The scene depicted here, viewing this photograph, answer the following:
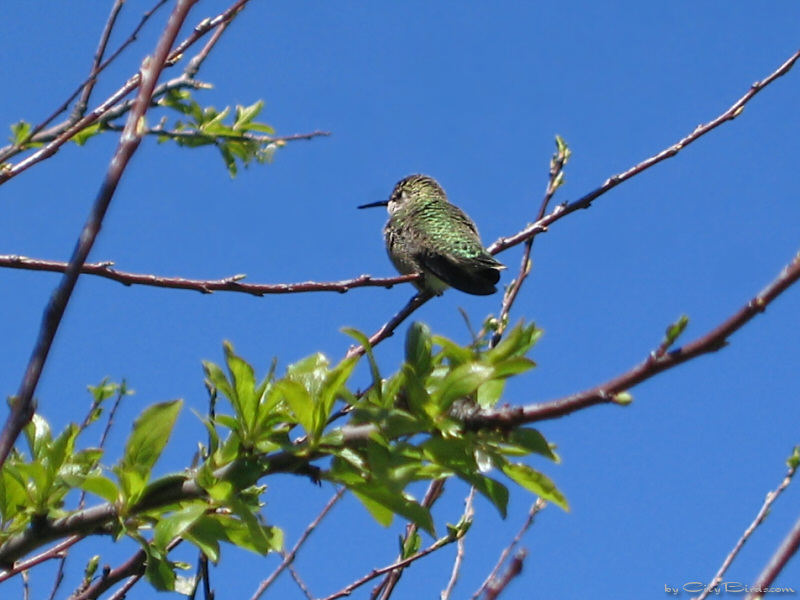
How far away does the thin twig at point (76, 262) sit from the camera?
141 cm

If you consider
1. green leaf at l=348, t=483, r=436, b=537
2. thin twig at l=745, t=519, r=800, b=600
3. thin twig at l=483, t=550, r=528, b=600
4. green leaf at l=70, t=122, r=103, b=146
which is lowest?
thin twig at l=745, t=519, r=800, b=600

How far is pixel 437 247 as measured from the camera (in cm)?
687

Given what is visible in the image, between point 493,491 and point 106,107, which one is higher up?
point 106,107

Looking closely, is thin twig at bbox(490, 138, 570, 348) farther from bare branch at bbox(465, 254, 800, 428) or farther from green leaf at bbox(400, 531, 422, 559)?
bare branch at bbox(465, 254, 800, 428)

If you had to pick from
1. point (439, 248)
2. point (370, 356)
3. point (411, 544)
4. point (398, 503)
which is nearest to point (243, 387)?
point (370, 356)

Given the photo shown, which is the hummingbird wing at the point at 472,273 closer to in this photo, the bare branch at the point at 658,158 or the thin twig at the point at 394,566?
the bare branch at the point at 658,158

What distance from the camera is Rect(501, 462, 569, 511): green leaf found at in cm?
184

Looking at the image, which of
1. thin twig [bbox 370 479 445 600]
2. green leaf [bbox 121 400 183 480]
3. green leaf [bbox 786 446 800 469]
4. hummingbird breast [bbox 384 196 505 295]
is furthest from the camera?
hummingbird breast [bbox 384 196 505 295]

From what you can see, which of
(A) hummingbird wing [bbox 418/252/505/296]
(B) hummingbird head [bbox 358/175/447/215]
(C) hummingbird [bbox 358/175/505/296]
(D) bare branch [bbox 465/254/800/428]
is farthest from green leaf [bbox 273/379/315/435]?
(B) hummingbird head [bbox 358/175/447/215]

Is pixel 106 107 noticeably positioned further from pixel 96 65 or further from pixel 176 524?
pixel 176 524

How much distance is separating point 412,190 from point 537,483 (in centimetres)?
743

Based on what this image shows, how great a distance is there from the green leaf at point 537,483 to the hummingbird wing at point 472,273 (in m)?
4.21

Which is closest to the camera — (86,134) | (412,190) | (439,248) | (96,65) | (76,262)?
(76,262)

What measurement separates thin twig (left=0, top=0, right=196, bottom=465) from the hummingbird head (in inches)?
292
